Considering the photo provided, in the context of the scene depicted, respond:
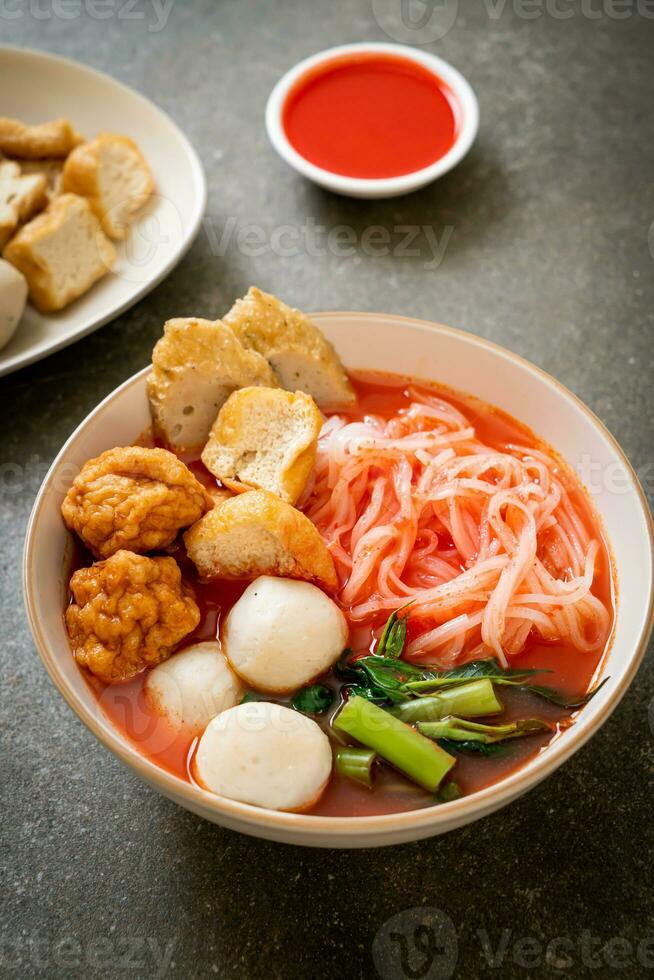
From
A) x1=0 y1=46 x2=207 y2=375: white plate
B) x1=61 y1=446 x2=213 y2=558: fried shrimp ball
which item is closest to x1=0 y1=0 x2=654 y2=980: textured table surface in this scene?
x1=0 y1=46 x2=207 y2=375: white plate

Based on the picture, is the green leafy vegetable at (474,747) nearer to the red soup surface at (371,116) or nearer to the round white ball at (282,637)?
the round white ball at (282,637)

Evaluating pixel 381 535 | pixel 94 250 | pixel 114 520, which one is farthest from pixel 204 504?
pixel 94 250

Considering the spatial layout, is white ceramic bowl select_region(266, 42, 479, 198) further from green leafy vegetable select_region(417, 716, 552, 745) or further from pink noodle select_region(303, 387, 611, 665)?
green leafy vegetable select_region(417, 716, 552, 745)

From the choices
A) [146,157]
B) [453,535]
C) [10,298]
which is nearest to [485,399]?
[453,535]

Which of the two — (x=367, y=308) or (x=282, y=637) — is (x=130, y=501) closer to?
(x=282, y=637)

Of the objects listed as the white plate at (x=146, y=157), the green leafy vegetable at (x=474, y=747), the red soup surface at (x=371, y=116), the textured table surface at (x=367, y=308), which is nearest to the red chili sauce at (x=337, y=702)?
the green leafy vegetable at (x=474, y=747)
